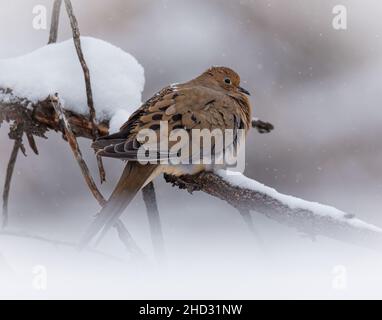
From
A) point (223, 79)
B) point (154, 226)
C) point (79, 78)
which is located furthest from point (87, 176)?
point (223, 79)

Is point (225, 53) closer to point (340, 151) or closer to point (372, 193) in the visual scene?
point (340, 151)

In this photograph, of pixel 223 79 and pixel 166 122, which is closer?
pixel 166 122

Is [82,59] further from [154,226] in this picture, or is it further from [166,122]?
[154,226]

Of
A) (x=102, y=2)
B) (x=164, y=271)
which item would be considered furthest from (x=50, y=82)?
(x=102, y=2)

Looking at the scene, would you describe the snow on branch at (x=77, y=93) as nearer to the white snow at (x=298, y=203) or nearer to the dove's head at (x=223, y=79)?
the white snow at (x=298, y=203)

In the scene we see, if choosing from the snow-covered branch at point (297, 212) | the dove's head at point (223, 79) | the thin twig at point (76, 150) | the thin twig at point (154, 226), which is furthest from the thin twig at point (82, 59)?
the dove's head at point (223, 79)
